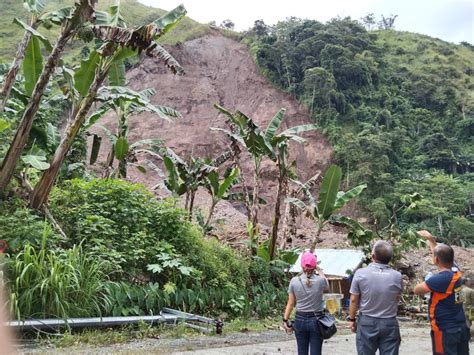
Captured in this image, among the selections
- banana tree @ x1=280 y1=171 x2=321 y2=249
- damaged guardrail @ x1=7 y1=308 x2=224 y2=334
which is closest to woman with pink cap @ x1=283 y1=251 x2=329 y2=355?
damaged guardrail @ x1=7 y1=308 x2=224 y2=334

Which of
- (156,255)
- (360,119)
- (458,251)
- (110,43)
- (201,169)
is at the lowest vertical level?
(458,251)

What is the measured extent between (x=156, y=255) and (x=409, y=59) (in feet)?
201

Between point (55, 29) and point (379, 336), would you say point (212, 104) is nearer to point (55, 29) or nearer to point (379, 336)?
point (55, 29)

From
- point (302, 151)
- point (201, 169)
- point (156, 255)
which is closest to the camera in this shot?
point (156, 255)

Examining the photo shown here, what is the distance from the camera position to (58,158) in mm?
8766

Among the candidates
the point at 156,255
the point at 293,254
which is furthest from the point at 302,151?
the point at 156,255

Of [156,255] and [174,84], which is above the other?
[174,84]

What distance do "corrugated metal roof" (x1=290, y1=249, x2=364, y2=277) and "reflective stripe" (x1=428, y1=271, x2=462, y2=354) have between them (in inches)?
471

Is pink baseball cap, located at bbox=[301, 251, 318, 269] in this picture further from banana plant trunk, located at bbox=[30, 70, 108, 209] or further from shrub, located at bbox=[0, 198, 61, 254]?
banana plant trunk, located at bbox=[30, 70, 108, 209]

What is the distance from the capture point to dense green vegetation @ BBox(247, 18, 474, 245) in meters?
36.2

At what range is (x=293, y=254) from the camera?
13.4 metres

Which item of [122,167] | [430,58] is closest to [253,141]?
[122,167]

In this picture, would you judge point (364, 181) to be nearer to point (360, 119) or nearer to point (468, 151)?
point (360, 119)

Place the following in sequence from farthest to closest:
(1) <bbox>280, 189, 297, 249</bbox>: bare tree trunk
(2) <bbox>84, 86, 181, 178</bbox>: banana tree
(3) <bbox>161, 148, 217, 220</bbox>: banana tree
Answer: (1) <bbox>280, 189, 297, 249</bbox>: bare tree trunk < (3) <bbox>161, 148, 217, 220</bbox>: banana tree < (2) <bbox>84, 86, 181, 178</bbox>: banana tree
